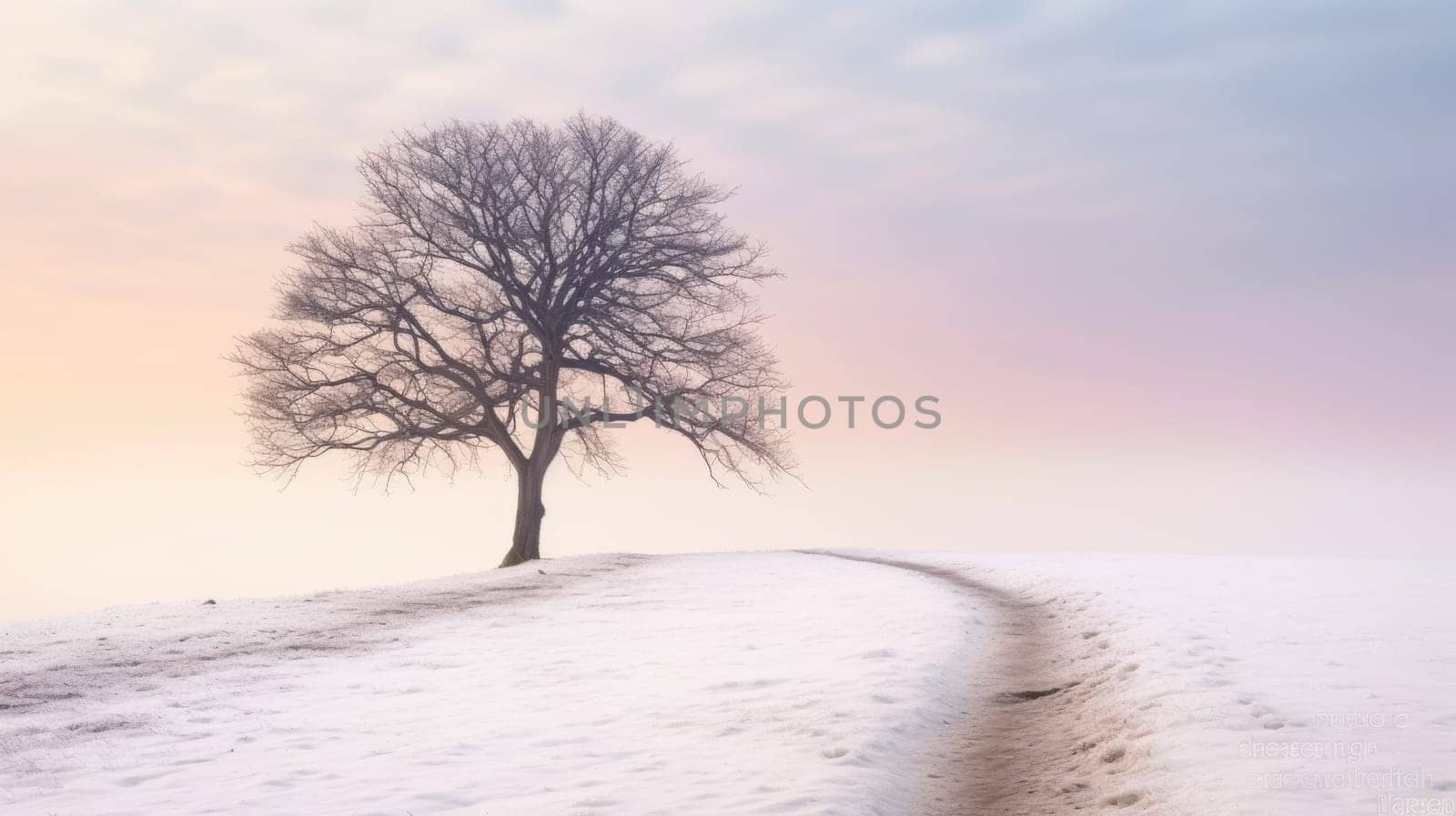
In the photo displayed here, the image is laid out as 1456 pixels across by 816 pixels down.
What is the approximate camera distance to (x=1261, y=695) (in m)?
9.84

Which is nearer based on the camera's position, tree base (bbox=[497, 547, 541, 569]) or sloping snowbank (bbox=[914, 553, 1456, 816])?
sloping snowbank (bbox=[914, 553, 1456, 816])

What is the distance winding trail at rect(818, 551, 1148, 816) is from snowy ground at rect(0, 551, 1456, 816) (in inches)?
1.5

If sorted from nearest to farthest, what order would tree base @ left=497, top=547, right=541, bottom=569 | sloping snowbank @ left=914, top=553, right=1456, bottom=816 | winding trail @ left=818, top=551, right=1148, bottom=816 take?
1. sloping snowbank @ left=914, top=553, right=1456, bottom=816
2. winding trail @ left=818, top=551, right=1148, bottom=816
3. tree base @ left=497, top=547, right=541, bottom=569

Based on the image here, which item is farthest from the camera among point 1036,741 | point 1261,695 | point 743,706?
point 743,706

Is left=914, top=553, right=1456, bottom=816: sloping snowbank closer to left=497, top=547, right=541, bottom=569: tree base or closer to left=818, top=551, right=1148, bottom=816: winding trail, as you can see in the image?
left=818, top=551, right=1148, bottom=816: winding trail

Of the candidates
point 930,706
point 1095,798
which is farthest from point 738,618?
point 1095,798

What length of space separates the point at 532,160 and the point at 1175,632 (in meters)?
19.4

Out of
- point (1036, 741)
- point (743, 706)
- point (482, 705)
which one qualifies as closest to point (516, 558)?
point (482, 705)

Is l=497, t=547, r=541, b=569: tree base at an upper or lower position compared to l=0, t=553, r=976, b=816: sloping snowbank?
upper

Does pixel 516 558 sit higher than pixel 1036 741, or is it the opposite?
pixel 516 558

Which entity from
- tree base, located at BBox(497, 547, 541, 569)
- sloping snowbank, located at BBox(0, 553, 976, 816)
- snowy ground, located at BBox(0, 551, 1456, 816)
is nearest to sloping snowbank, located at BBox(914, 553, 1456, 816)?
snowy ground, located at BBox(0, 551, 1456, 816)

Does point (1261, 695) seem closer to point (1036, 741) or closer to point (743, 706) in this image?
point (1036, 741)

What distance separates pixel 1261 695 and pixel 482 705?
301 inches

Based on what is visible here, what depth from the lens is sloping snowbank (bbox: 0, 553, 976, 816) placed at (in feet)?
24.7
